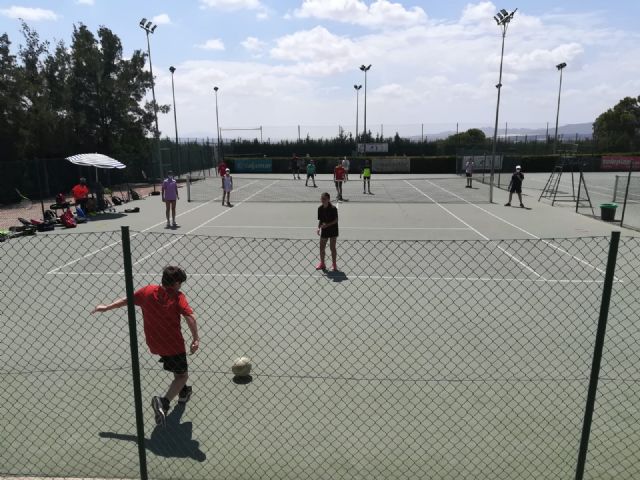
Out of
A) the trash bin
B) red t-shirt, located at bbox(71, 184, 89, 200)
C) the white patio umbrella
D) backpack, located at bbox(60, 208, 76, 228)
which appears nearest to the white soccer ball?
backpack, located at bbox(60, 208, 76, 228)

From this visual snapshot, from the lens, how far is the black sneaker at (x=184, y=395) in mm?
5023

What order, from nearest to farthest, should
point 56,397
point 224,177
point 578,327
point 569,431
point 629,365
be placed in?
point 569,431 < point 56,397 < point 629,365 < point 578,327 < point 224,177

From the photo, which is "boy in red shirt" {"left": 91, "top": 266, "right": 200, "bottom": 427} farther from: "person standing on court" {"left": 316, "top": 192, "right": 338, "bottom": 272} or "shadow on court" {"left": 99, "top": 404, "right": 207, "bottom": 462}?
"person standing on court" {"left": 316, "top": 192, "right": 338, "bottom": 272}

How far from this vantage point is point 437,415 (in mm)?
4973

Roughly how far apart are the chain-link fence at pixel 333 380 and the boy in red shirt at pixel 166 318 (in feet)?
0.10

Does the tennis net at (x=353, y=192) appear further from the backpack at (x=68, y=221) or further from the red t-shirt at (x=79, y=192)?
the backpack at (x=68, y=221)

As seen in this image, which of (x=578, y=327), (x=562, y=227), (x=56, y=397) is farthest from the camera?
(x=562, y=227)

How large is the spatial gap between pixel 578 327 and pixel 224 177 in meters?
17.3

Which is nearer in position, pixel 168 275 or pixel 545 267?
pixel 168 275

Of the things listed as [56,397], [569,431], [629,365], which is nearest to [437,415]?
[569,431]

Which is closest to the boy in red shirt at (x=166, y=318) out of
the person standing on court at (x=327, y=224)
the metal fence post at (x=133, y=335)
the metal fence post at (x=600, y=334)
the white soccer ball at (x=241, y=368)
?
the metal fence post at (x=133, y=335)

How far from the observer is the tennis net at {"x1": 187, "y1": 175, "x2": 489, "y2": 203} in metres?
24.8

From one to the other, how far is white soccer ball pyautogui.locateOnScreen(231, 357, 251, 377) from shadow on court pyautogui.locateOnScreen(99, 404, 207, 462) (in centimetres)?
95

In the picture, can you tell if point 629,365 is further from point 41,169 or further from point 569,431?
point 41,169
